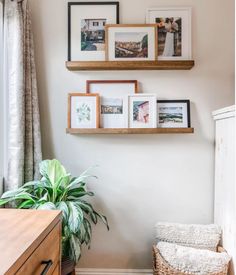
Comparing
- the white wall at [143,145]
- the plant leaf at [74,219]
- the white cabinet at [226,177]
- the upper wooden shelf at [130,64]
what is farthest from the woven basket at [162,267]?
the upper wooden shelf at [130,64]

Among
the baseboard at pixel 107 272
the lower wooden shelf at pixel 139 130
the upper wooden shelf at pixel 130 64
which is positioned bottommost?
the baseboard at pixel 107 272

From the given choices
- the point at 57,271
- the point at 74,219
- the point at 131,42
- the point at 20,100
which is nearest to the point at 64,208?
the point at 74,219

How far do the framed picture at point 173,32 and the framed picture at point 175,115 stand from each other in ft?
1.21

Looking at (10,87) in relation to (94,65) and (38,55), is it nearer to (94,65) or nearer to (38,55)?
(38,55)

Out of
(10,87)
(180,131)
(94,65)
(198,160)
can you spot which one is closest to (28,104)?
(10,87)

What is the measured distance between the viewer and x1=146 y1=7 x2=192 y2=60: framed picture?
227 centimetres

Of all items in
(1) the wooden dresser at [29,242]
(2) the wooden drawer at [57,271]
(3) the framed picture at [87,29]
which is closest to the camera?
(1) the wooden dresser at [29,242]

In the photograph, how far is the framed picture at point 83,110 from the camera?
2.25 m

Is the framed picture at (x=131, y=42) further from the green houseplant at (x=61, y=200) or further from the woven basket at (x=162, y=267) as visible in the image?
the woven basket at (x=162, y=267)

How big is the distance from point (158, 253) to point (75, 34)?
1735 mm

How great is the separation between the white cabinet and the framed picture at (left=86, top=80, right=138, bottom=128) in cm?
68

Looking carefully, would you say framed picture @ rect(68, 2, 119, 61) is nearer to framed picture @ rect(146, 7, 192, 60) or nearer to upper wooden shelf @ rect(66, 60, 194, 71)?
upper wooden shelf @ rect(66, 60, 194, 71)

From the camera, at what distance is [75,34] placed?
229cm

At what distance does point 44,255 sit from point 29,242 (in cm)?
16
